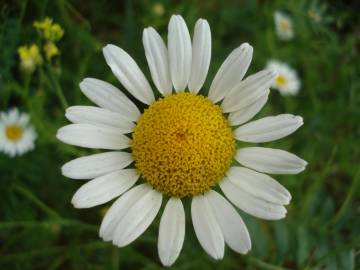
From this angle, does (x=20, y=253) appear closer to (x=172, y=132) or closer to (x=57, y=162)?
(x=57, y=162)

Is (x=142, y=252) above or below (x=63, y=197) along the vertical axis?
below

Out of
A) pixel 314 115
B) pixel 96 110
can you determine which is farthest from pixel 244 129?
pixel 314 115

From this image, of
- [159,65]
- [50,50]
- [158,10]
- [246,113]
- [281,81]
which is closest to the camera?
[246,113]

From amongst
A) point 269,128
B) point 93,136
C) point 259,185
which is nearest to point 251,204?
point 259,185

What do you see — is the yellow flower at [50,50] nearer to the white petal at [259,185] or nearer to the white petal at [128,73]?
the white petal at [128,73]

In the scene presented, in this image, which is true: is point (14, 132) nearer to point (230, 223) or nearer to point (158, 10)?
point (158, 10)

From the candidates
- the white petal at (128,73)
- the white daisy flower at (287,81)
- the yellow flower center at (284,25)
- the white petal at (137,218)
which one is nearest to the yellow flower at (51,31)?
the white petal at (128,73)
